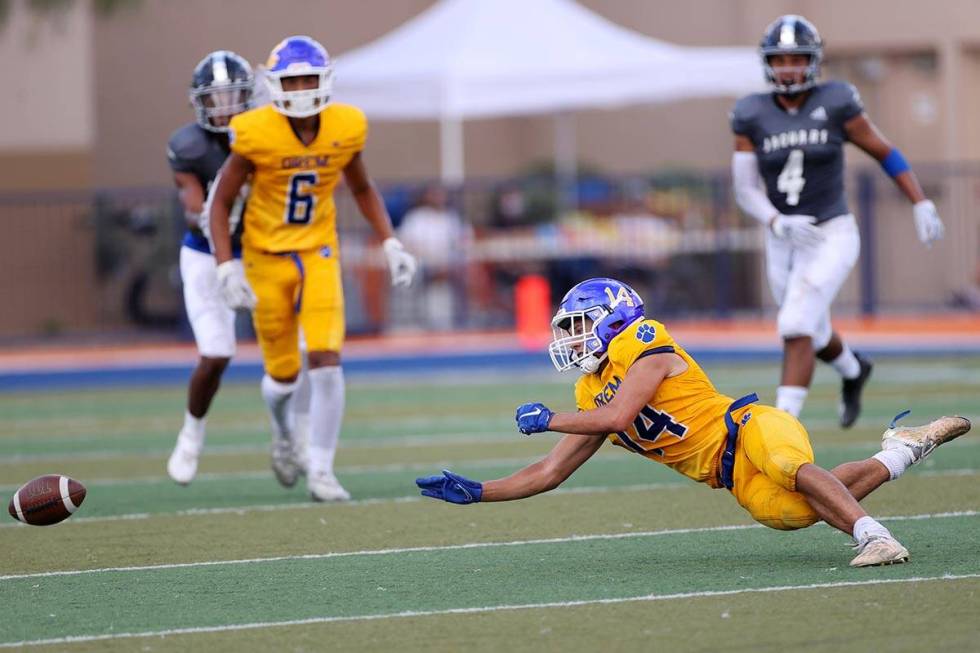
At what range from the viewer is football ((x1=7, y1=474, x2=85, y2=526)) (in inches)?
250

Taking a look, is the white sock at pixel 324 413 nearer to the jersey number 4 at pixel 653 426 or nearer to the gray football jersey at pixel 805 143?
the jersey number 4 at pixel 653 426

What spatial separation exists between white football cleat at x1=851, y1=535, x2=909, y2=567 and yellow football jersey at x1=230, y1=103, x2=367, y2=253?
323 cm

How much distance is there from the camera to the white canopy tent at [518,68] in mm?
16922

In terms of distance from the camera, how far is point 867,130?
29.3ft

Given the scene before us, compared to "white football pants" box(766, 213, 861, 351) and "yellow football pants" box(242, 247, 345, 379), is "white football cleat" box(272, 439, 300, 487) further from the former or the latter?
"white football pants" box(766, 213, 861, 351)

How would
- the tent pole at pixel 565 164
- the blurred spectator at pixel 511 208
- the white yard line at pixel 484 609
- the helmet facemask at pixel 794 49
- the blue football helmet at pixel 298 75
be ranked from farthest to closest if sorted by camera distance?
the tent pole at pixel 565 164, the blurred spectator at pixel 511 208, the helmet facemask at pixel 794 49, the blue football helmet at pixel 298 75, the white yard line at pixel 484 609

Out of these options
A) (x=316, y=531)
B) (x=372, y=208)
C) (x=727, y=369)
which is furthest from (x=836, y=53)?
(x=316, y=531)

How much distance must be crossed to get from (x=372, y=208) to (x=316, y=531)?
1870 millimetres

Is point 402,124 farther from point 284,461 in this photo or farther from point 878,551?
point 878,551

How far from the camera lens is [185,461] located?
8367mm

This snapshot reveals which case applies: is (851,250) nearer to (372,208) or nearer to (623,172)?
(372,208)

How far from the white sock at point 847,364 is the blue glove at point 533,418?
390cm

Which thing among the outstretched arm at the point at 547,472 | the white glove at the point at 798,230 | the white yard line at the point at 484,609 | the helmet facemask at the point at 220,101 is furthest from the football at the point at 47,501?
the white glove at the point at 798,230

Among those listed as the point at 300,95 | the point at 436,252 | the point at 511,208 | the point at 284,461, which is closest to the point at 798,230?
the point at 300,95
